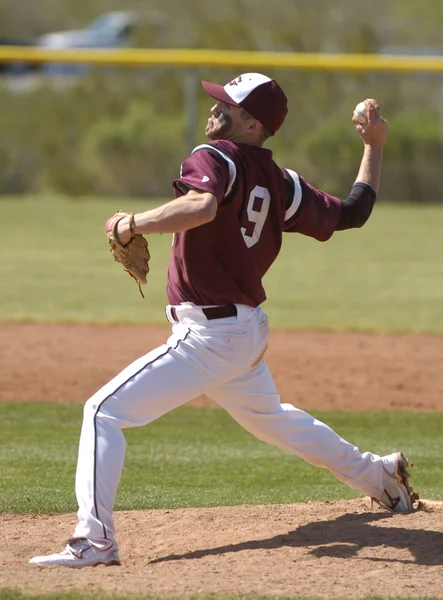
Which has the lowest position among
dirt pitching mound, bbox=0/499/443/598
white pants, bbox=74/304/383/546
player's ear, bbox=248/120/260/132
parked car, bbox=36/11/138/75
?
dirt pitching mound, bbox=0/499/443/598

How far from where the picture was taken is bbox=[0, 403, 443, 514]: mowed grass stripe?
548cm

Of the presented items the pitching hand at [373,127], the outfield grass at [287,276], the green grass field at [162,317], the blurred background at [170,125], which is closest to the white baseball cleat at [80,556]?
the green grass field at [162,317]

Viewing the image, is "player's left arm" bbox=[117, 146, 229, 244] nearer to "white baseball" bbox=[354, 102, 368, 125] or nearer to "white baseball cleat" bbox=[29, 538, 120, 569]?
"white baseball" bbox=[354, 102, 368, 125]

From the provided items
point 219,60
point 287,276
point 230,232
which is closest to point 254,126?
point 230,232

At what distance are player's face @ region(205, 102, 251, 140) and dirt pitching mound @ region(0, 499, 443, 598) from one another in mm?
1574

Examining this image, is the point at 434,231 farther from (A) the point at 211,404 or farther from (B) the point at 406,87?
(B) the point at 406,87

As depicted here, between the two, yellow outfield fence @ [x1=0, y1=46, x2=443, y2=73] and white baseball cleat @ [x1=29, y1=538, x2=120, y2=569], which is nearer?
white baseball cleat @ [x1=29, y1=538, x2=120, y2=569]

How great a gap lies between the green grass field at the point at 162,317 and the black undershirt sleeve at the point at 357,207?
1.48m

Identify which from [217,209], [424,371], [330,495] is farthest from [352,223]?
[424,371]

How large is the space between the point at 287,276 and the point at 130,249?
387 inches

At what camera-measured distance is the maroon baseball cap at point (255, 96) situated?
13.8 feet

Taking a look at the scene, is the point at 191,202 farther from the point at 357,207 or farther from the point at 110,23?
the point at 110,23

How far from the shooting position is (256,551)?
4.39 m

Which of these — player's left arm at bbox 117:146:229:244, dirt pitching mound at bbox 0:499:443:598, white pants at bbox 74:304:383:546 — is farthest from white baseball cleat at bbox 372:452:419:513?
player's left arm at bbox 117:146:229:244
